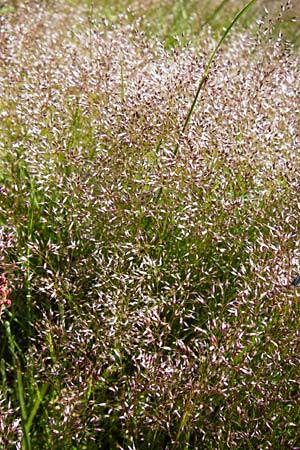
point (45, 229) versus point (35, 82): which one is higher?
point (35, 82)

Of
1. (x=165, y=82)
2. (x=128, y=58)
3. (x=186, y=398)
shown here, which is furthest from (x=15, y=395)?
(x=128, y=58)

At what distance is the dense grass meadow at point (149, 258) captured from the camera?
182 centimetres

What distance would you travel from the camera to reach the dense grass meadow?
5.98 ft

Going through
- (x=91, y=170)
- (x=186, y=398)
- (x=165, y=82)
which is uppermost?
(x=165, y=82)

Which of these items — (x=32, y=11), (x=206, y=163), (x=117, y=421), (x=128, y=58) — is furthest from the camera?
(x=32, y=11)

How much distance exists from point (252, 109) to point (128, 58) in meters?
0.90

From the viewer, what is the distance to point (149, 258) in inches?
79.4

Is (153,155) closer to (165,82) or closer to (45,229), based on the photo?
(165,82)

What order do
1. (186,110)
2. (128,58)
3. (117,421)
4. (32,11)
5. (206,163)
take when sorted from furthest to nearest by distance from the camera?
(32,11) → (128,58) → (186,110) → (206,163) → (117,421)

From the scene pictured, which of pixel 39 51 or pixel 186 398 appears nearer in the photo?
pixel 186 398

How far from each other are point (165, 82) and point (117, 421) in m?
1.31

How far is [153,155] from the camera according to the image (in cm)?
248

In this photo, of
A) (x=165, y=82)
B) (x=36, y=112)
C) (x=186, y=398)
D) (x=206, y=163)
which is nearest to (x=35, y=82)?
(x=36, y=112)

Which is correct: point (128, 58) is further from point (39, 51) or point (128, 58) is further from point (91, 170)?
point (91, 170)
